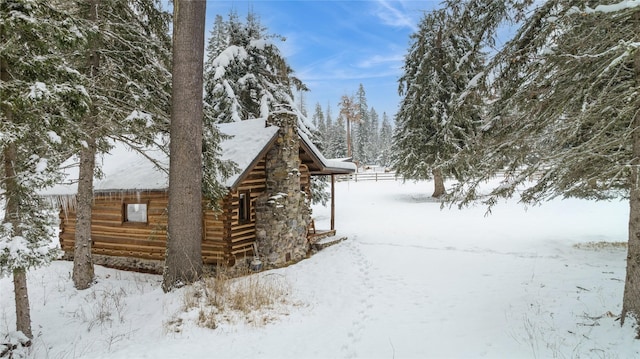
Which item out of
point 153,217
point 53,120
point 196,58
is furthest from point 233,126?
point 53,120

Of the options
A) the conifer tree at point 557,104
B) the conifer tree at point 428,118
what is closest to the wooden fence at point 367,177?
the conifer tree at point 428,118

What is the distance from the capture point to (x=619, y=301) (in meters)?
6.15

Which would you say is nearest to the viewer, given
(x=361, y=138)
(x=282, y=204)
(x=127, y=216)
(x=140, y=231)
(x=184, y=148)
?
(x=184, y=148)

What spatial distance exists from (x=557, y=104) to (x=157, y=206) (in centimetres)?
1063

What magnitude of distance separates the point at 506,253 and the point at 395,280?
4.56 metres

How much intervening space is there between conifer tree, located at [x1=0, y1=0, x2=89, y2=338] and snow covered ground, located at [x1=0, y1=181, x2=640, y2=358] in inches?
63.2

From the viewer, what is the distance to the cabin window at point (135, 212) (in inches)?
469

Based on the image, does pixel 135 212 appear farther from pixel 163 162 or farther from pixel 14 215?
pixel 14 215

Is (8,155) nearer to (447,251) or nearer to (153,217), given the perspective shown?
(153,217)

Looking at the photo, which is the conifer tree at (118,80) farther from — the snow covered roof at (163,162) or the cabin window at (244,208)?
the cabin window at (244,208)

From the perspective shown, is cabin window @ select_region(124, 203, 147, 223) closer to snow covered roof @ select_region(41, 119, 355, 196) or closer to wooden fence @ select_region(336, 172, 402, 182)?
snow covered roof @ select_region(41, 119, 355, 196)

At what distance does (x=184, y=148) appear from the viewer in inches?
262

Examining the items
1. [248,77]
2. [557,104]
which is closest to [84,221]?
[557,104]

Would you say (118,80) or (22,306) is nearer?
(22,306)
